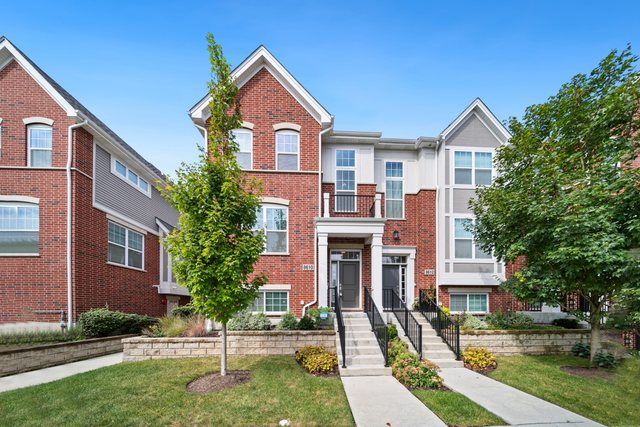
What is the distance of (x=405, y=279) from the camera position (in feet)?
48.3

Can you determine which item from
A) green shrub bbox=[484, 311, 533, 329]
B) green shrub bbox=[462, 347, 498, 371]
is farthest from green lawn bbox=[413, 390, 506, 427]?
green shrub bbox=[484, 311, 533, 329]

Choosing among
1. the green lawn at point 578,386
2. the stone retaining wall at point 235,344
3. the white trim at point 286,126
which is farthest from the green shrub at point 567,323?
the white trim at point 286,126

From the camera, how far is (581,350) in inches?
405

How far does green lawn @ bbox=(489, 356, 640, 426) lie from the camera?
4559 millimetres

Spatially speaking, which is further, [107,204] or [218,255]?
[107,204]

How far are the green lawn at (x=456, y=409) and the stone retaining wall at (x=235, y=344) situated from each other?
3.71 meters

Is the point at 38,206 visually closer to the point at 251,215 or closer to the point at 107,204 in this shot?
the point at 107,204

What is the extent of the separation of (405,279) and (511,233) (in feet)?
17.7

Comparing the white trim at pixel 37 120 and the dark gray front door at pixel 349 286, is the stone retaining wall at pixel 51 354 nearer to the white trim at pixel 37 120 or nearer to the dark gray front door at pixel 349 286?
the white trim at pixel 37 120

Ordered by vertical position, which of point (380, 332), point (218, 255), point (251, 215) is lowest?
point (380, 332)

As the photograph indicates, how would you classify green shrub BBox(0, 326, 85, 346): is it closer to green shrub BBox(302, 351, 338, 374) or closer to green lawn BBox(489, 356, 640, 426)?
green shrub BBox(302, 351, 338, 374)

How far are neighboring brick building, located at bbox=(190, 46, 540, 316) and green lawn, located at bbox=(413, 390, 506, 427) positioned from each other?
5213 millimetres

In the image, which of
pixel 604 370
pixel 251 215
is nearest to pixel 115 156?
pixel 251 215

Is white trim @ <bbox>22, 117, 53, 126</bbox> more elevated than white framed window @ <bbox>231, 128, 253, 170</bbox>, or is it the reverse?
white trim @ <bbox>22, 117, 53, 126</bbox>
